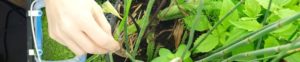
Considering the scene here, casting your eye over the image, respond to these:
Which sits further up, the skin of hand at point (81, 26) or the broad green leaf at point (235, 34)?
the skin of hand at point (81, 26)

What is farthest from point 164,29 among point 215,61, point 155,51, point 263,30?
point 263,30

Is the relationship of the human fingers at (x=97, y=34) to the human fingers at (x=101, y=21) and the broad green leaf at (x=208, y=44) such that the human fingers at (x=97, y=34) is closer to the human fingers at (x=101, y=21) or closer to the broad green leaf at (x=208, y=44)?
the human fingers at (x=101, y=21)

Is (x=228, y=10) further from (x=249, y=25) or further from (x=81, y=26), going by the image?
(x=81, y=26)

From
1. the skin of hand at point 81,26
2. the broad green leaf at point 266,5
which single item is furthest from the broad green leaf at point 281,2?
the skin of hand at point 81,26

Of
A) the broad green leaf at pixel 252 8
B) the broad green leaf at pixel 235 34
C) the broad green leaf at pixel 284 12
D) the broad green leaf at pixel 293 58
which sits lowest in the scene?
the broad green leaf at pixel 293 58

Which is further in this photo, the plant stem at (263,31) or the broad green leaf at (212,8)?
the broad green leaf at (212,8)

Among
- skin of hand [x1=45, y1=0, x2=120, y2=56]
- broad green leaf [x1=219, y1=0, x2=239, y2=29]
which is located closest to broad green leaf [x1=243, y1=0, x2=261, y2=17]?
broad green leaf [x1=219, y1=0, x2=239, y2=29]

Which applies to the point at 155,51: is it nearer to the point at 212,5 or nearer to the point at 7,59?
the point at 212,5
